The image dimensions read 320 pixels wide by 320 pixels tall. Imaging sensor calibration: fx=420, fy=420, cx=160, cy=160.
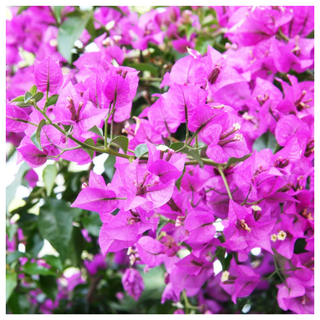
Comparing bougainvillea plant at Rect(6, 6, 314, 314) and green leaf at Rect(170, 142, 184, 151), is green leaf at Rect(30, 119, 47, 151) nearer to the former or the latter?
bougainvillea plant at Rect(6, 6, 314, 314)

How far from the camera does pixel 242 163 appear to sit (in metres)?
0.64

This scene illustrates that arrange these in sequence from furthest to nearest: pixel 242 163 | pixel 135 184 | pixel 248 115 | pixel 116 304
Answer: pixel 116 304
pixel 248 115
pixel 242 163
pixel 135 184

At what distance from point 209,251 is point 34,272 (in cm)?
47

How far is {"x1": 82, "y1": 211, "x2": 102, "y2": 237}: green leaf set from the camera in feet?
3.23

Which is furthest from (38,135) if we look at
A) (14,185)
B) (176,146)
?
(14,185)

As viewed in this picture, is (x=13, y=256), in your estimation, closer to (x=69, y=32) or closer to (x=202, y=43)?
(x=69, y=32)

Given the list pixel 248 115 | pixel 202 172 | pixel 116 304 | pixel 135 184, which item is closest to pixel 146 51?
pixel 248 115

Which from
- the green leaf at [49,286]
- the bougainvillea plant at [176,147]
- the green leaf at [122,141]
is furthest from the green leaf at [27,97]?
the green leaf at [49,286]

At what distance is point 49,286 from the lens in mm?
1054

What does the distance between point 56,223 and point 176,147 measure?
46 cm

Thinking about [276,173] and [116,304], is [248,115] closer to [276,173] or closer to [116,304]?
[276,173]

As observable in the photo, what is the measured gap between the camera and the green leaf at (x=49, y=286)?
1.04 m

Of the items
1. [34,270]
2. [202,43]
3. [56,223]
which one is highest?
[202,43]

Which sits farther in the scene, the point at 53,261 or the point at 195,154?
the point at 53,261
